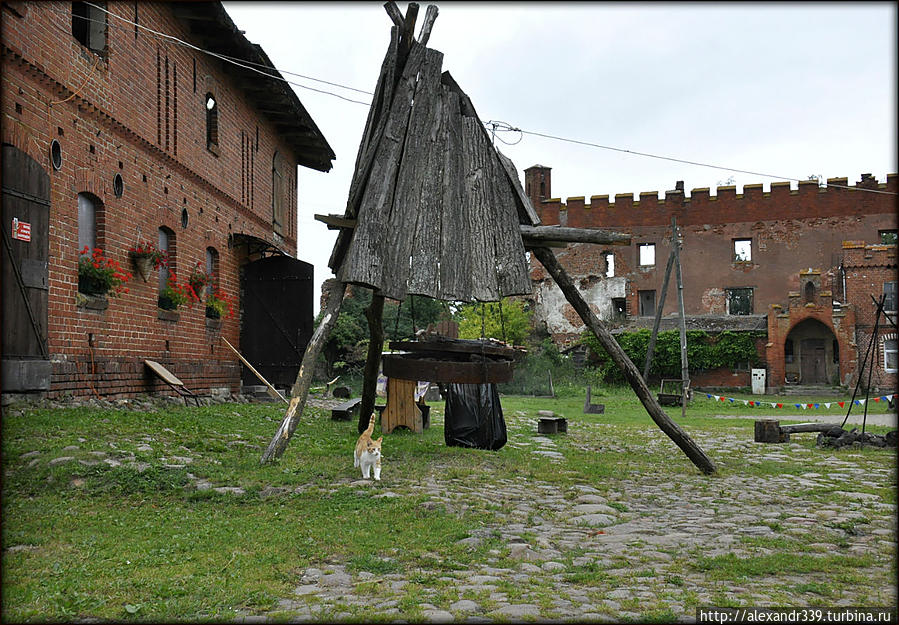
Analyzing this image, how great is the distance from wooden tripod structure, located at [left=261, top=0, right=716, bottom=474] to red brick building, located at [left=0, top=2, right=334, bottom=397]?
4.02 m

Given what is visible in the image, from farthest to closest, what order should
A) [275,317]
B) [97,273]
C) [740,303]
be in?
1. [740,303]
2. [275,317]
3. [97,273]

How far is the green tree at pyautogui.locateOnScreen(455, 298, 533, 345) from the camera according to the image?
3466 centimetres

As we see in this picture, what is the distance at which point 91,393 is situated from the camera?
10.5 m

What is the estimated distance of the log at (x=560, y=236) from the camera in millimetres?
8307

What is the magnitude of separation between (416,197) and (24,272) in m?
5.01

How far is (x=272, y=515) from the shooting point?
5633mm

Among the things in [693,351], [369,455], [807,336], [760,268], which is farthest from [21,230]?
[760,268]

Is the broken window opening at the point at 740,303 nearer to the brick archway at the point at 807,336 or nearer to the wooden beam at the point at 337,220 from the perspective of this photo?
the brick archway at the point at 807,336

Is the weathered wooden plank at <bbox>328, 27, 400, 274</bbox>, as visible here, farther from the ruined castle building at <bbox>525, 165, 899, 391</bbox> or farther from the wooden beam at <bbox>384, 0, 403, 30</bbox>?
the ruined castle building at <bbox>525, 165, 899, 391</bbox>

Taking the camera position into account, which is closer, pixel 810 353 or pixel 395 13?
pixel 395 13

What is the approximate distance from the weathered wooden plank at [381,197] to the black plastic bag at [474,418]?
278cm

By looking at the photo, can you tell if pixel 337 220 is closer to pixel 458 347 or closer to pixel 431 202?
pixel 431 202

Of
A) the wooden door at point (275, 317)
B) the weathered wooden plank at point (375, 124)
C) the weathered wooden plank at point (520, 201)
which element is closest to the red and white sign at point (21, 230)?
the weathered wooden plank at point (375, 124)

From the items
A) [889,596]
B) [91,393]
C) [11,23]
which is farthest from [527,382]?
[889,596]
